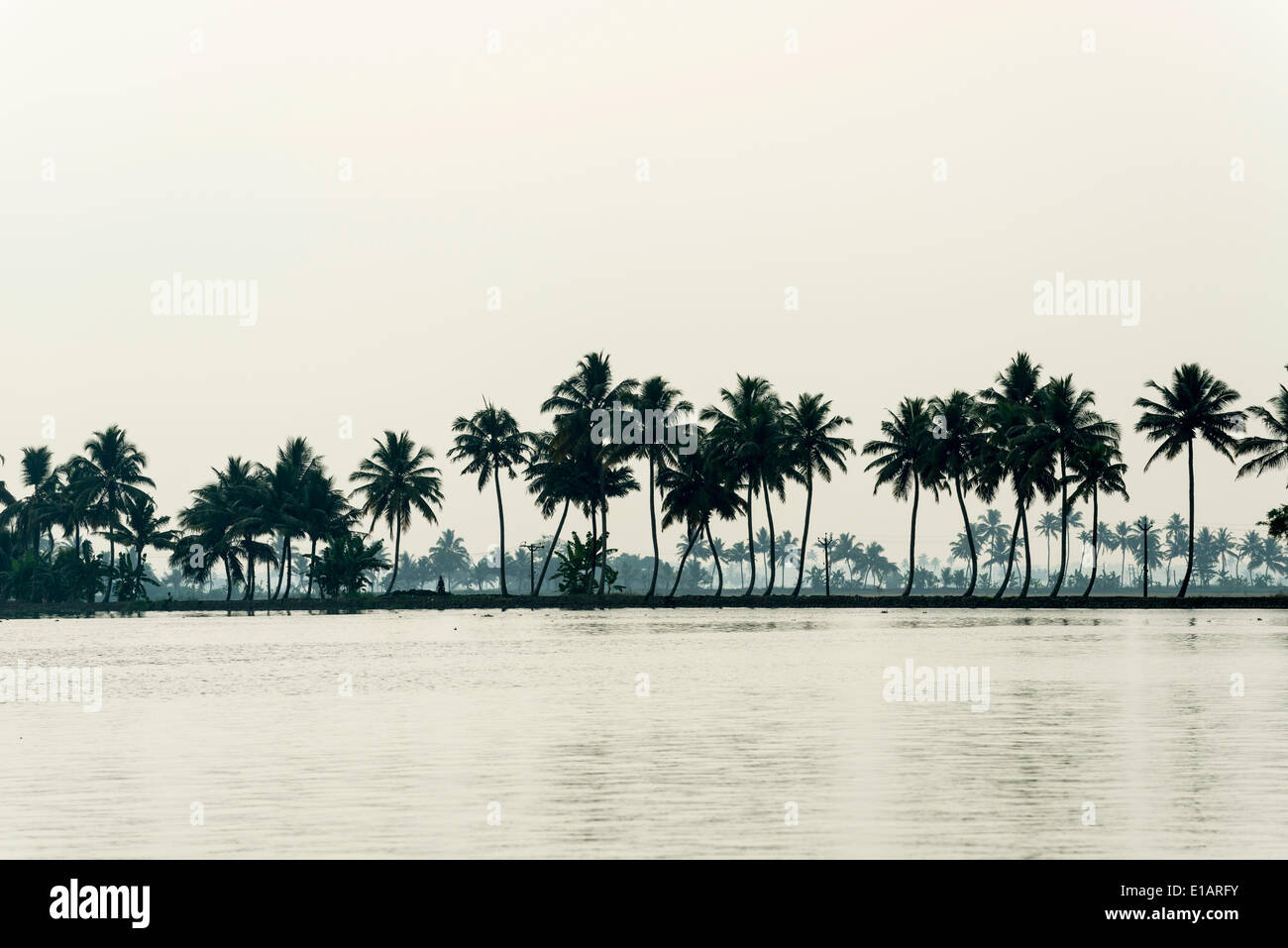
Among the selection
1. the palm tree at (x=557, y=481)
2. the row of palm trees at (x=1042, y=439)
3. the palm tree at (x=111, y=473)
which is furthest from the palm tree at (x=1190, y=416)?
the palm tree at (x=111, y=473)

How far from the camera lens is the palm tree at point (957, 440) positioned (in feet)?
336

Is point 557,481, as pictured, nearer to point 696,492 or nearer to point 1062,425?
point 696,492

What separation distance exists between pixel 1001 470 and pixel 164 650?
65.0 m

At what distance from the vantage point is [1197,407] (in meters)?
93.9

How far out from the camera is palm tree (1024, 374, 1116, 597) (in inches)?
3777

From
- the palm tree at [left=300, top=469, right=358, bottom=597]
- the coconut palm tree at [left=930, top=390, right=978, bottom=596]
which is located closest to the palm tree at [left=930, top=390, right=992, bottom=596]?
the coconut palm tree at [left=930, top=390, right=978, bottom=596]

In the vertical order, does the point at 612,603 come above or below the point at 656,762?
below

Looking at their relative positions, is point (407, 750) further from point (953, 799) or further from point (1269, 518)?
point (1269, 518)

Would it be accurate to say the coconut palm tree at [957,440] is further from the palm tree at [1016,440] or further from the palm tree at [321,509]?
the palm tree at [321,509]

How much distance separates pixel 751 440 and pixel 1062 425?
21.7 meters

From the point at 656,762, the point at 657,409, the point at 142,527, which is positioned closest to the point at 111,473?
the point at 142,527

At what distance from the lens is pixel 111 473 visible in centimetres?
11569

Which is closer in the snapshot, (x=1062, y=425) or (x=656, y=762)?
(x=656, y=762)
